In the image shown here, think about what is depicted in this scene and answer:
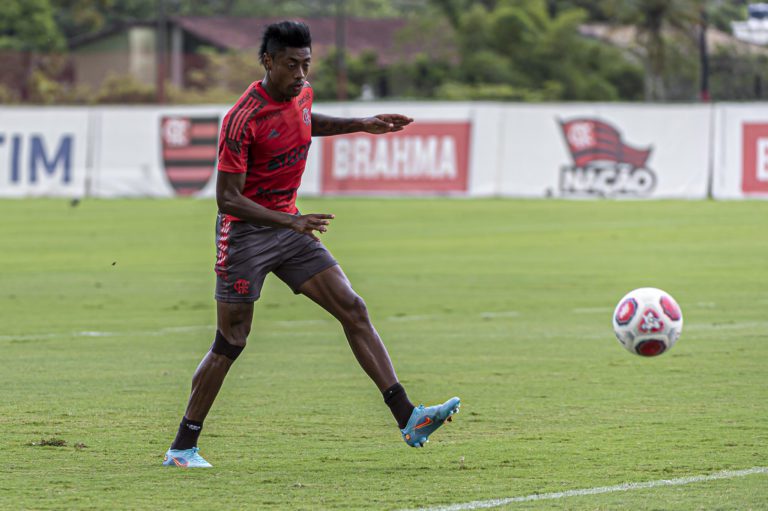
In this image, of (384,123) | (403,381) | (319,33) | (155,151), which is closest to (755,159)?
(155,151)

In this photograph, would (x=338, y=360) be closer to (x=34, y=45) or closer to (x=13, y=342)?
(x=13, y=342)

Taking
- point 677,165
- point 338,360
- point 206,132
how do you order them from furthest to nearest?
point 206,132, point 677,165, point 338,360

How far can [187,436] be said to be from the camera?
7.59 m

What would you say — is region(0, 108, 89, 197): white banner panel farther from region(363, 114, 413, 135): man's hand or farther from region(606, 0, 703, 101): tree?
region(606, 0, 703, 101): tree

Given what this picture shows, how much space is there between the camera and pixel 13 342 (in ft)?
41.2

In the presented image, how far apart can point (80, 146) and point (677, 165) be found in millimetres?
13322

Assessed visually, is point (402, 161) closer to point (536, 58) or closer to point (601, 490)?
point (601, 490)

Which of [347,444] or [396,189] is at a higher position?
[347,444]

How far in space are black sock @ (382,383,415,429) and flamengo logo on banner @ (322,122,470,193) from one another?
24906 mm

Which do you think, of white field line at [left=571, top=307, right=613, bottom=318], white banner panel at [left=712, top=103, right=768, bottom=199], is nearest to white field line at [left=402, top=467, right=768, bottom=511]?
white field line at [left=571, top=307, right=613, bottom=318]

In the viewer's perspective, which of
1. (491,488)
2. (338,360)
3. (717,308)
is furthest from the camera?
(717,308)

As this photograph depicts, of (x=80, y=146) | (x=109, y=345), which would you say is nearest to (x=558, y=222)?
(x=80, y=146)

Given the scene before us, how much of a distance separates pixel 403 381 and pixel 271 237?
2885mm

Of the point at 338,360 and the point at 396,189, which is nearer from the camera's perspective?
the point at 338,360
